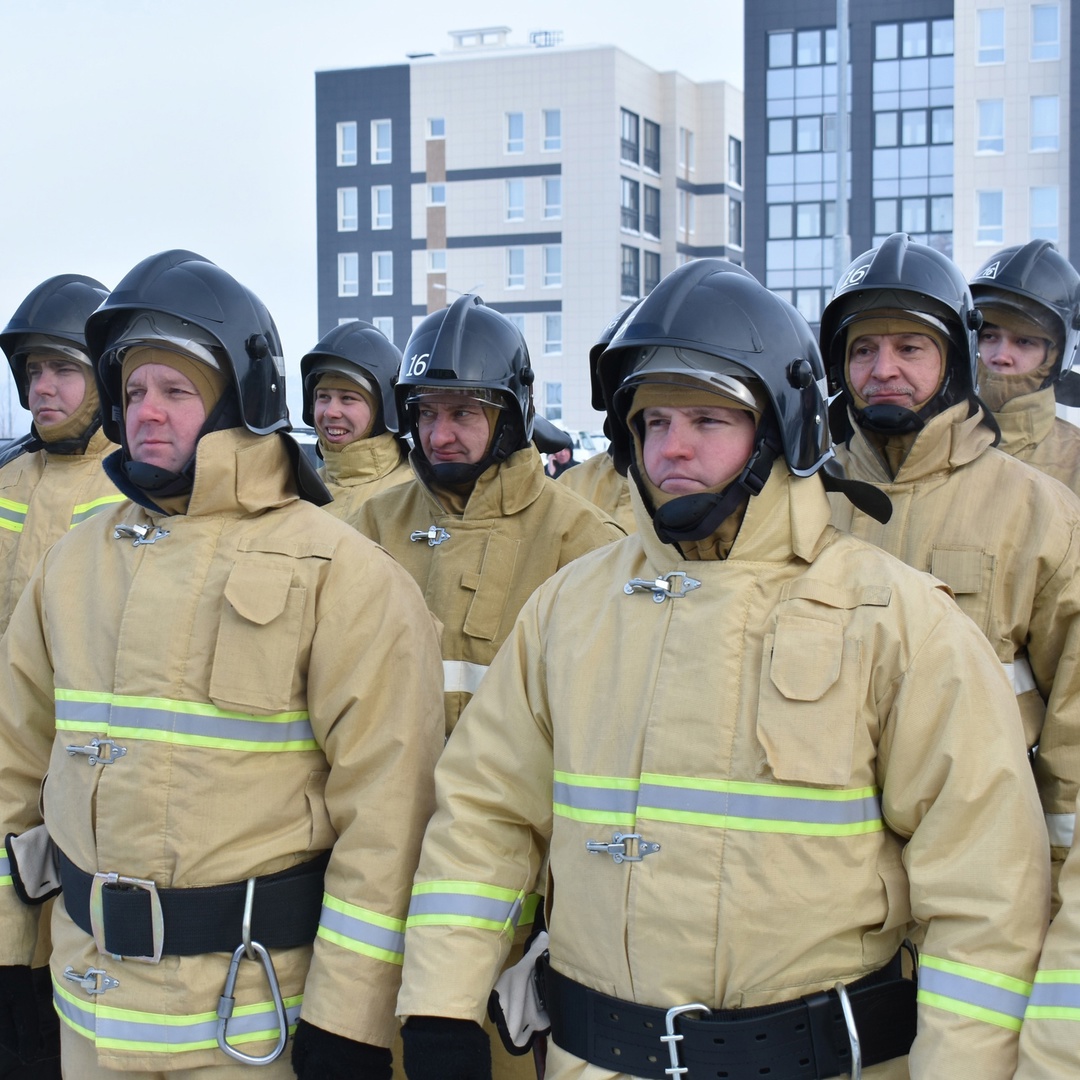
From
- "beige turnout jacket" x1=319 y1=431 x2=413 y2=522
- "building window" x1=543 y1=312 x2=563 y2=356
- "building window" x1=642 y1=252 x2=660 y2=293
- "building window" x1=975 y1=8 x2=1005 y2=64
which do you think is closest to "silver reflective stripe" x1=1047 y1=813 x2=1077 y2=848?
"beige turnout jacket" x1=319 y1=431 x2=413 y2=522

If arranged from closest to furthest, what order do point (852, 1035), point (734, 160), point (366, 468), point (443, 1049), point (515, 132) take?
point (852, 1035)
point (443, 1049)
point (366, 468)
point (515, 132)
point (734, 160)

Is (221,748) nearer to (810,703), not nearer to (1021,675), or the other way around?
(810,703)

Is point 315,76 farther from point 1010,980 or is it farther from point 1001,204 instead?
point 1010,980

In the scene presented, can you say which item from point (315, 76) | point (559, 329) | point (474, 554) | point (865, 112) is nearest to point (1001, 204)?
point (865, 112)

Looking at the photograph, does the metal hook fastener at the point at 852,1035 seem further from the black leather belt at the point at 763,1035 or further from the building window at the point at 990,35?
the building window at the point at 990,35

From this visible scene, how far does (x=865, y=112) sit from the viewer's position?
153 ft

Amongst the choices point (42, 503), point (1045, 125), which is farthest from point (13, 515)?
point (1045, 125)

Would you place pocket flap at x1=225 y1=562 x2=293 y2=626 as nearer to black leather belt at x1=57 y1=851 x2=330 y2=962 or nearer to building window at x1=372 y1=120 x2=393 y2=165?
black leather belt at x1=57 y1=851 x2=330 y2=962

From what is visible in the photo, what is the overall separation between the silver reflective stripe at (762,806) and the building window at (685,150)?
60386 mm

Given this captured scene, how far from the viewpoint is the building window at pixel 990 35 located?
42.6 meters

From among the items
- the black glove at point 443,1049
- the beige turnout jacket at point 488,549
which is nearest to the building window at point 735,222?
the beige turnout jacket at point 488,549

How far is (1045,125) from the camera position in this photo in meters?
41.6

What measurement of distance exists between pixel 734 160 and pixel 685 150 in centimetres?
308

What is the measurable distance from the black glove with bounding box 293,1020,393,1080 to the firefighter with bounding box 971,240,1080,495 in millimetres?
3225
